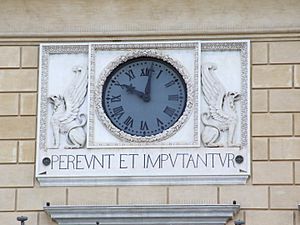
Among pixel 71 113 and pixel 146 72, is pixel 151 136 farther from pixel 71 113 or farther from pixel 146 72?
pixel 71 113

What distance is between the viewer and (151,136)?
74.3ft

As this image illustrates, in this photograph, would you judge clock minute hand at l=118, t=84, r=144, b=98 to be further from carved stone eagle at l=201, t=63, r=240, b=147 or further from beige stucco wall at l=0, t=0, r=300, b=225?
carved stone eagle at l=201, t=63, r=240, b=147

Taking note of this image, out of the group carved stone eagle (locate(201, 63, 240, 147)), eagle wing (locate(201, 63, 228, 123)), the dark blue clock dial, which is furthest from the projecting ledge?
eagle wing (locate(201, 63, 228, 123))

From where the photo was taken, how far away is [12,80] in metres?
23.0

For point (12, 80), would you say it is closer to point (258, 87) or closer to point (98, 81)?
point (98, 81)

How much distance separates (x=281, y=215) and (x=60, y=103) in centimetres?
374

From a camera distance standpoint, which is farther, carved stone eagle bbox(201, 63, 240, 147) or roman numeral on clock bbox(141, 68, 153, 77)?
roman numeral on clock bbox(141, 68, 153, 77)

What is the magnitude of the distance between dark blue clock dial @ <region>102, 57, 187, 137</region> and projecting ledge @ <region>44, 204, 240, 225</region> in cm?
123

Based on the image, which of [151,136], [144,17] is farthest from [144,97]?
[144,17]

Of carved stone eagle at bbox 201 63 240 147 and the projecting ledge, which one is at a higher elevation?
carved stone eagle at bbox 201 63 240 147

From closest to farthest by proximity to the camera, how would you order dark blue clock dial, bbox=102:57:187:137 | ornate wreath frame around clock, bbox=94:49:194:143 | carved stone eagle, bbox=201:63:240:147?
carved stone eagle, bbox=201:63:240:147, ornate wreath frame around clock, bbox=94:49:194:143, dark blue clock dial, bbox=102:57:187:137

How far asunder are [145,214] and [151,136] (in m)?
1.23

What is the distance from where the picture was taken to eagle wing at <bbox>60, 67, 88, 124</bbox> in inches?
898

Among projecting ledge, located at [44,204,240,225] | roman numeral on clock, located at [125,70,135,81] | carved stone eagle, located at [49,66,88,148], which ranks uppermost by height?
roman numeral on clock, located at [125,70,135,81]
